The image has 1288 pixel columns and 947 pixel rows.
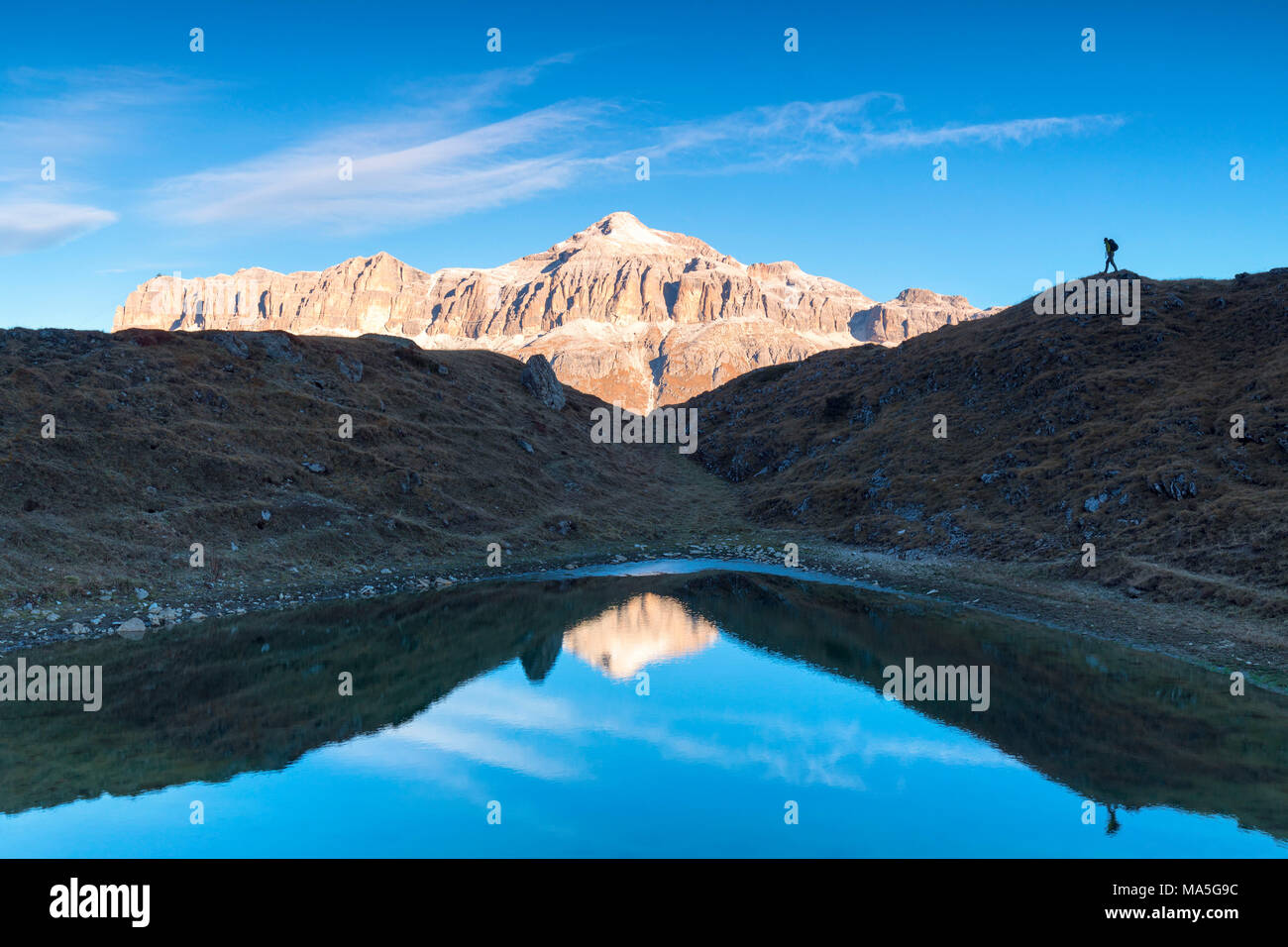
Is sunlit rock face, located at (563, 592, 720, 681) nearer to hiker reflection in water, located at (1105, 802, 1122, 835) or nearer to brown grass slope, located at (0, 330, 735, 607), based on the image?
brown grass slope, located at (0, 330, 735, 607)

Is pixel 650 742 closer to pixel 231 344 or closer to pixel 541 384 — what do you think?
pixel 231 344

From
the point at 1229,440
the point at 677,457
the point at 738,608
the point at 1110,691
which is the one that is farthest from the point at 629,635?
the point at 677,457

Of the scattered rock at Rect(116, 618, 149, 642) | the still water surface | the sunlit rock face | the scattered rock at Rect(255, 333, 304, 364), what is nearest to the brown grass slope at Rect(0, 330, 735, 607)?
the scattered rock at Rect(255, 333, 304, 364)

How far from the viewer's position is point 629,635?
42.6 m

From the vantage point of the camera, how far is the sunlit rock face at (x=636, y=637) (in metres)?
38.5

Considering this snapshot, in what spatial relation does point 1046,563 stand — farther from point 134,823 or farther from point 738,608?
point 134,823

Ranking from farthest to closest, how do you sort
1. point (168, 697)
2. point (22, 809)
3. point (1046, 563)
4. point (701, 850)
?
point (1046, 563) < point (168, 697) < point (22, 809) < point (701, 850)

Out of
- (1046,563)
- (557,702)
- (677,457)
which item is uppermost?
(677,457)

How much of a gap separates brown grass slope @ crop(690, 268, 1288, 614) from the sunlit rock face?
22232mm

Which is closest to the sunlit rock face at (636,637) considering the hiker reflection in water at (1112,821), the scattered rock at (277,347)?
the hiker reflection in water at (1112,821)

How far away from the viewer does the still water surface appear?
20203 mm

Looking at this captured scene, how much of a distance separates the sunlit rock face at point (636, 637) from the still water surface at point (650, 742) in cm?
25

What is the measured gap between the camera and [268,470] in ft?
194

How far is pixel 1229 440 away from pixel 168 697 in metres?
62.9
